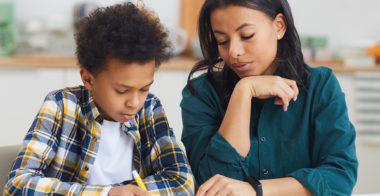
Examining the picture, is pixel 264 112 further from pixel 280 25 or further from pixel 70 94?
pixel 70 94

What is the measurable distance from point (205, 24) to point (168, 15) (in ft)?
6.28

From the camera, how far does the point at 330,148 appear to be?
1272mm

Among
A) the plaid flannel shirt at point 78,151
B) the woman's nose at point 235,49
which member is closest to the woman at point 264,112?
the woman's nose at point 235,49

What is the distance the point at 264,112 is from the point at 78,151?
49cm

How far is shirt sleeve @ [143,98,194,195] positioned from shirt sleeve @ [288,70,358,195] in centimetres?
26

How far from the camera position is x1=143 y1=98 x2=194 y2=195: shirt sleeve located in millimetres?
1143

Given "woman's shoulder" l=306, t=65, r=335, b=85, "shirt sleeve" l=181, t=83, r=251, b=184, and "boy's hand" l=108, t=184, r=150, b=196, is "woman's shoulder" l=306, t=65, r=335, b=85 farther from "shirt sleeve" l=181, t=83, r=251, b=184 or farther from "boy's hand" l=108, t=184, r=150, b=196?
"boy's hand" l=108, t=184, r=150, b=196

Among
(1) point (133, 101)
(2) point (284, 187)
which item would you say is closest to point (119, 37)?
(1) point (133, 101)

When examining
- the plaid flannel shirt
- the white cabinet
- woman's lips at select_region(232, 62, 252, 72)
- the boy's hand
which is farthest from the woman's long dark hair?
the white cabinet

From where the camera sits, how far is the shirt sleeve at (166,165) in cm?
114

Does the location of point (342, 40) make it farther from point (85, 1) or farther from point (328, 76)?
point (328, 76)

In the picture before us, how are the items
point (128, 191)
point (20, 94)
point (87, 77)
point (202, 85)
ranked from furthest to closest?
point (20, 94) < point (202, 85) < point (87, 77) < point (128, 191)

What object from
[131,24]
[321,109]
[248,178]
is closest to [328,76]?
[321,109]

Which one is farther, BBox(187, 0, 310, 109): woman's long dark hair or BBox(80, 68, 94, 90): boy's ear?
BBox(187, 0, 310, 109): woman's long dark hair
